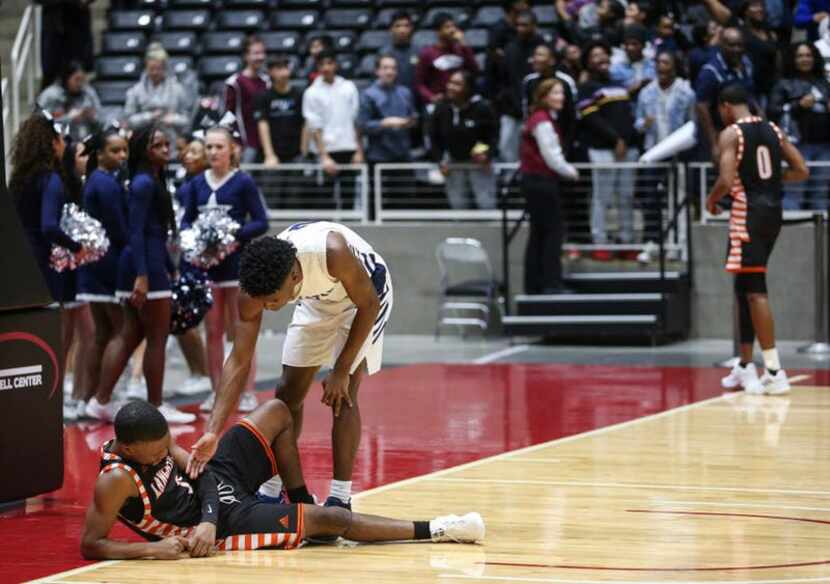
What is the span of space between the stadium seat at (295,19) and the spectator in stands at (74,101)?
3131 millimetres

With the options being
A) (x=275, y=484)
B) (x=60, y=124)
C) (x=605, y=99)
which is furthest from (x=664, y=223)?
(x=275, y=484)

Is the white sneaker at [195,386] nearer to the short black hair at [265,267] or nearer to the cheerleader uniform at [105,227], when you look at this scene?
the cheerleader uniform at [105,227]

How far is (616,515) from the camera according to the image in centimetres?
659

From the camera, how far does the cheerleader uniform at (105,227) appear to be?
30.8 feet

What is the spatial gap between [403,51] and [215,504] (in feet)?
34.0

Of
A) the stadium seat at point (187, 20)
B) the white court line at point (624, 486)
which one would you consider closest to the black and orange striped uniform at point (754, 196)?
the white court line at point (624, 486)

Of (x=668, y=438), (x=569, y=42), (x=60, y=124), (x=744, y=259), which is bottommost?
(x=668, y=438)

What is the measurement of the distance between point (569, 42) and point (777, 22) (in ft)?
6.43

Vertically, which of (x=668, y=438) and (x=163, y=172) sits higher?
(x=163, y=172)

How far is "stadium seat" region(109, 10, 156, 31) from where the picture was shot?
62.0ft

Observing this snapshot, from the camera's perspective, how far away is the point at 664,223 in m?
14.4

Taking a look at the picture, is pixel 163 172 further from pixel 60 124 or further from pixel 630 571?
pixel 630 571

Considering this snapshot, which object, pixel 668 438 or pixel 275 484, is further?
pixel 668 438

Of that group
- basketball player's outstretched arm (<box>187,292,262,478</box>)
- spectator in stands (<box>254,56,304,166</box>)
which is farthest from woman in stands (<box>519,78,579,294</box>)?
basketball player's outstretched arm (<box>187,292,262,478</box>)
